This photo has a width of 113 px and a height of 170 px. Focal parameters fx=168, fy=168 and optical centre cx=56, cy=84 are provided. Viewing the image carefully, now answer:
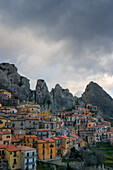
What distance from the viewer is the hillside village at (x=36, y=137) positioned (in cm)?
4462

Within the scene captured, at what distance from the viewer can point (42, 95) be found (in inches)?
5212

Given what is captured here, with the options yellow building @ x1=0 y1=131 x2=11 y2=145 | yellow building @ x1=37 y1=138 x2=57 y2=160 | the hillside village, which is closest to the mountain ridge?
the hillside village

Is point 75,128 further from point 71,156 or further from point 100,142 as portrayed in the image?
point 71,156

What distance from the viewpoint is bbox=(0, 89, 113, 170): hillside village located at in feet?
146

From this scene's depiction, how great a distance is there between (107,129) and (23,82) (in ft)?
230

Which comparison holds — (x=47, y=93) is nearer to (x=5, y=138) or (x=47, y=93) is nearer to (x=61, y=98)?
(x=61, y=98)

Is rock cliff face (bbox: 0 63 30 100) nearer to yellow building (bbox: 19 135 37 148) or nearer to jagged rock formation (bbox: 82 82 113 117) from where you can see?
jagged rock formation (bbox: 82 82 113 117)

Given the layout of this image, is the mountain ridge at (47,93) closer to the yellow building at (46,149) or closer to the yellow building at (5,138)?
the yellow building at (46,149)

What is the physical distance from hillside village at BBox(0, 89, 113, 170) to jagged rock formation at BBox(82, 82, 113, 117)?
43.1 meters

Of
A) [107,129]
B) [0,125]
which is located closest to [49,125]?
[0,125]

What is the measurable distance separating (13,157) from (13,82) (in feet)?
277

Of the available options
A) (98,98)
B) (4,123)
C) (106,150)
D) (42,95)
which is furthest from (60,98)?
(4,123)

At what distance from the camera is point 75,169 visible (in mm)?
53219

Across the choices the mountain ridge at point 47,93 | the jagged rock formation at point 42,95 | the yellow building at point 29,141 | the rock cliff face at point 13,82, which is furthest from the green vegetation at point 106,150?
the rock cliff face at point 13,82
